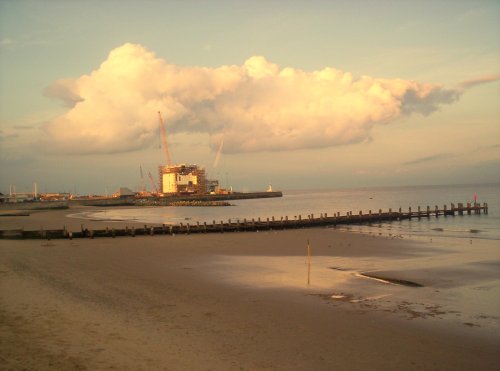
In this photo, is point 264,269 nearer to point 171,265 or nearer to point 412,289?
point 171,265

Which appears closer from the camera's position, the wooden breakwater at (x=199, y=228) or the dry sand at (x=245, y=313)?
the dry sand at (x=245, y=313)

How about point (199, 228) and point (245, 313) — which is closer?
point (245, 313)

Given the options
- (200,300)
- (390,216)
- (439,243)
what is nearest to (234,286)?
(200,300)

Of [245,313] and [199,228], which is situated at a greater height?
[199,228]

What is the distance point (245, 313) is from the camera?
1394 centimetres

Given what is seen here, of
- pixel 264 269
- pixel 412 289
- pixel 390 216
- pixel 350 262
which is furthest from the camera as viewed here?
pixel 390 216

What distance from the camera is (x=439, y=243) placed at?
3509 centimetres

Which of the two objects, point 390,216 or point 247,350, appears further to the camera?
point 390,216

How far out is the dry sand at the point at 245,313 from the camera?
10.1m

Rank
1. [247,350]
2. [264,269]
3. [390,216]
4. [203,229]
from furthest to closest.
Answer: [390,216], [203,229], [264,269], [247,350]

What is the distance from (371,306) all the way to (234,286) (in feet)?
19.5

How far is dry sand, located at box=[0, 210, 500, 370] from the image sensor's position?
10.1 meters

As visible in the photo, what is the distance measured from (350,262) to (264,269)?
5.39m

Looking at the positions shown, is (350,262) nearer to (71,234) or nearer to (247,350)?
(247,350)
